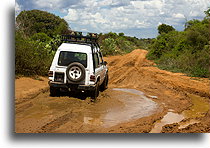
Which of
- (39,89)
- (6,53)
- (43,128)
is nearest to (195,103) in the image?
(39,89)

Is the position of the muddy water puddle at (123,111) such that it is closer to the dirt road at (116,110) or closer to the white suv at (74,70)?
the dirt road at (116,110)

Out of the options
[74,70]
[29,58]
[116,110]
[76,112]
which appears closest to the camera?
[76,112]

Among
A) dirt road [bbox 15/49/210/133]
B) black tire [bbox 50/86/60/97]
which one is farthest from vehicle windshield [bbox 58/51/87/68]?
dirt road [bbox 15/49/210/133]

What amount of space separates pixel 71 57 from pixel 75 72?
749 millimetres

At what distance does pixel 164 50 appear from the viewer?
A: 26.5 metres

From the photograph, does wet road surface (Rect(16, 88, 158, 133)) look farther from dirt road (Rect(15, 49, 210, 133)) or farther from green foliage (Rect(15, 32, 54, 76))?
green foliage (Rect(15, 32, 54, 76))

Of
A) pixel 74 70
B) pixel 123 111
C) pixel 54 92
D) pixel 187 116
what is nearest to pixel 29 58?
pixel 54 92

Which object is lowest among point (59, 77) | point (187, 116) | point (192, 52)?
point (187, 116)

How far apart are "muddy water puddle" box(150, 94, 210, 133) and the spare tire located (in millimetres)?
2420

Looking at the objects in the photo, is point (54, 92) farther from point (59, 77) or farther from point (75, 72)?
point (75, 72)

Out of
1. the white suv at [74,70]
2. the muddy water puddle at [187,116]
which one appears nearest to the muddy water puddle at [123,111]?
the muddy water puddle at [187,116]

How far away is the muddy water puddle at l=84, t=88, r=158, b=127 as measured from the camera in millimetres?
7174

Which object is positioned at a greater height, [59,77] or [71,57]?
[71,57]

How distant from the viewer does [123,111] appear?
8234 millimetres
